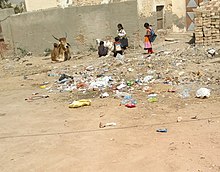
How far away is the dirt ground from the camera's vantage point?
4012 millimetres

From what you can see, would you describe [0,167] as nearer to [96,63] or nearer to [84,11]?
[96,63]

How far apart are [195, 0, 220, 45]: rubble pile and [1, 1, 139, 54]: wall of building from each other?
2790mm

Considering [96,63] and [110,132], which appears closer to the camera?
[110,132]

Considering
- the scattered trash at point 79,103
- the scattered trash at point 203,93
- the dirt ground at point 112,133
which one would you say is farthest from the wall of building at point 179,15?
the scattered trash at point 79,103

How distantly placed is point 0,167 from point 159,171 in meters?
2.05

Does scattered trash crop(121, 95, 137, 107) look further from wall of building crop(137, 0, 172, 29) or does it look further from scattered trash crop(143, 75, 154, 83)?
wall of building crop(137, 0, 172, 29)

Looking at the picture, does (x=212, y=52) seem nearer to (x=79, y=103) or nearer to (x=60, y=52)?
(x=79, y=103)

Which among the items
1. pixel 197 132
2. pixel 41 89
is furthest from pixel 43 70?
pixel 197 132

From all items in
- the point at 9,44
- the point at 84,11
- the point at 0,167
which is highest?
the point at 84,11

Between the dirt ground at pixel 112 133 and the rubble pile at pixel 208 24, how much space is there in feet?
8.19

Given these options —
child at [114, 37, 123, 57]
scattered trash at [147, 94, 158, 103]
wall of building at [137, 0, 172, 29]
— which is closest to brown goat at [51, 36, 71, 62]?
child at [114, 37, 123, 57]

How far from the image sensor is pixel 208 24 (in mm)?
10008

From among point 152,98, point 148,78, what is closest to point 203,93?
point 152,98

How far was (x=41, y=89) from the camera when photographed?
8445 millimetres
